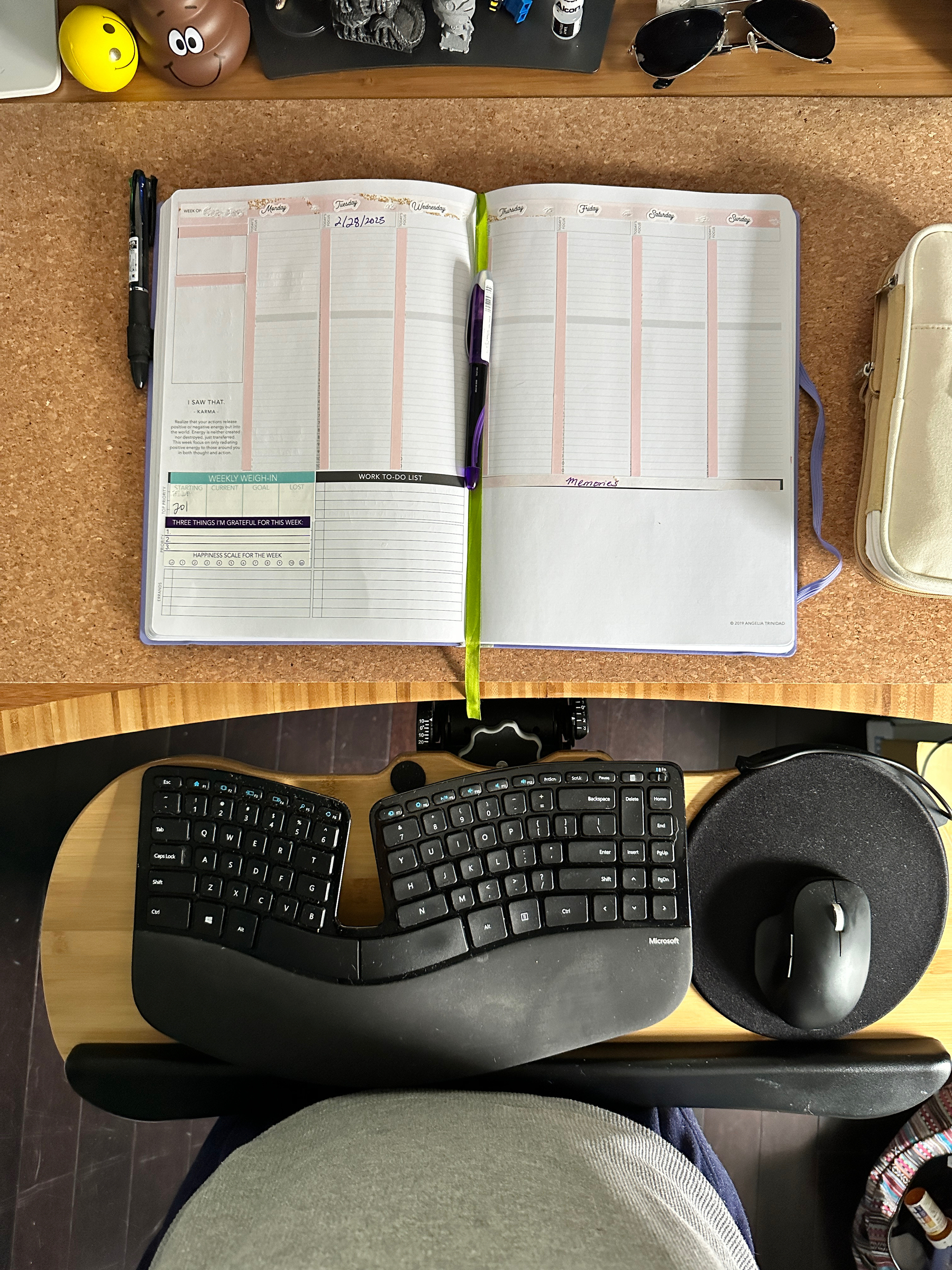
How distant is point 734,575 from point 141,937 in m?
0.57

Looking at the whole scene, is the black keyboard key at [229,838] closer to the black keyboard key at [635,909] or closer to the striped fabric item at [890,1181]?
the black keyboard key at [635,909]

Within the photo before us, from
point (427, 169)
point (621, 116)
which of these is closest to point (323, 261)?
point (427, 169)

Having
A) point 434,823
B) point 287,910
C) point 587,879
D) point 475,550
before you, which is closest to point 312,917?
point 287,910

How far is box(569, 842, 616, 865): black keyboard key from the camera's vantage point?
2.20 feet

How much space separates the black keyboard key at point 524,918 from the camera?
2.16 ft

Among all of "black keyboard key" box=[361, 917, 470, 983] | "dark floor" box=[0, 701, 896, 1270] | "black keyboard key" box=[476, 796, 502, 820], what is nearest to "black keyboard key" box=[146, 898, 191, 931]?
"black keyboard key" box=[361, 917, 470, 983]

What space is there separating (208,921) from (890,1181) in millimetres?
1048

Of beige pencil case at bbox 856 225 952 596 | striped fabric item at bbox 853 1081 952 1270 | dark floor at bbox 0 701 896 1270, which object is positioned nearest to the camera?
beige pencil case at bbox 856 225 952 596

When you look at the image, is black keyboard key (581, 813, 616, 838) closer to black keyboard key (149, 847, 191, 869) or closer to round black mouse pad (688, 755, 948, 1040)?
round black mouse pad (688, 755, 948, 1040)

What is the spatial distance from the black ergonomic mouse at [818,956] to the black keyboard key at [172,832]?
0.49 meters

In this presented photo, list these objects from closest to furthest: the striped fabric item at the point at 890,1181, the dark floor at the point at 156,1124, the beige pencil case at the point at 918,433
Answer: the beige pencil case at the point at 918,433 < the striped fabric item at the point at 890,1181 < the dark floor at the point at 156,1124

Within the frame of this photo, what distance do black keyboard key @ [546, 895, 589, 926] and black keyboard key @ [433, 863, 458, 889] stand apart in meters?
0.08

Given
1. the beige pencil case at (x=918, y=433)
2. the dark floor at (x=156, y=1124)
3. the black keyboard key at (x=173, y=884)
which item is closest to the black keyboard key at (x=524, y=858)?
the black keyboard key at (x=173, y=884)

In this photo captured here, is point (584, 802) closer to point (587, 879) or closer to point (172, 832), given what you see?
point (587, 879)
